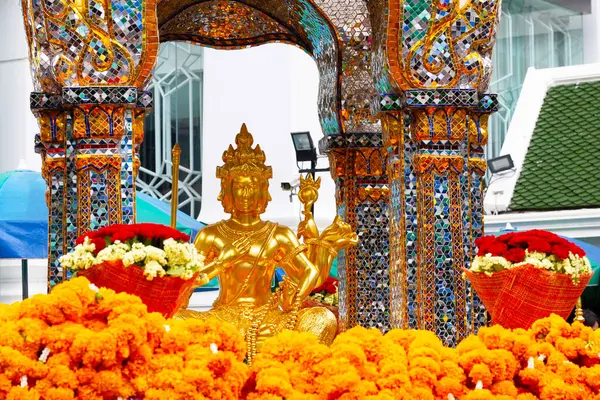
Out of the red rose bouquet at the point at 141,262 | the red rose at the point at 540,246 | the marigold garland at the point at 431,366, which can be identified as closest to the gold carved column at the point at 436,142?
the red rose at the point at 540,246

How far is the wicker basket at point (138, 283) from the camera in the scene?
6.82 meters

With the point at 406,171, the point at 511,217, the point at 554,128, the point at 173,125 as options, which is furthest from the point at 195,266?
the point at 173,125

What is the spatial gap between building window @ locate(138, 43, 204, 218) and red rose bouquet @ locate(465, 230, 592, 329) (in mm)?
15143

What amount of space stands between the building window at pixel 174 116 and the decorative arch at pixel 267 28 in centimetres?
→ 1156

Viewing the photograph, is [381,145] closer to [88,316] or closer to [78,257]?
[78,257]

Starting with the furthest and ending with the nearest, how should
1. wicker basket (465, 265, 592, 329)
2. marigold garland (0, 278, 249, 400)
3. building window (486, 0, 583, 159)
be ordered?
building window (486, 0, 583, 159) → wicker basket (465, 265, 592, 329) → marigold garland (0, 278, 249, 400)

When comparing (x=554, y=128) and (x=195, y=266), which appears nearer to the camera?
(x=195, y=266)

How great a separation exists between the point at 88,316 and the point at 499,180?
48.6ft

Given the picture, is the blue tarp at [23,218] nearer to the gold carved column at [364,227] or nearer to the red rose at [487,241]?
the gold carved column at [364,227]

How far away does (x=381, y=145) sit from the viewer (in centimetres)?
1059

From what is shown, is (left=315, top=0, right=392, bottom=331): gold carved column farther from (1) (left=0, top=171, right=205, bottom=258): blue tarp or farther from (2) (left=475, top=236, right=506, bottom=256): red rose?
(2) (left=475, top=236, right=506, bottom=256): red rose

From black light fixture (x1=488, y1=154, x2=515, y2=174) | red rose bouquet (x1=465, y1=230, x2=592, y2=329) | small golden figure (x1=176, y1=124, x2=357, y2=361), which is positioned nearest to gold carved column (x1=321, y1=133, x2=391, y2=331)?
small golden figure (x1=176, y1=124, x2=357, y2=361)

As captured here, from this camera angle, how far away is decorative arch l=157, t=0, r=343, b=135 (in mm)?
10570

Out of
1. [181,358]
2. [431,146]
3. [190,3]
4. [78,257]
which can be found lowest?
[181,358]
